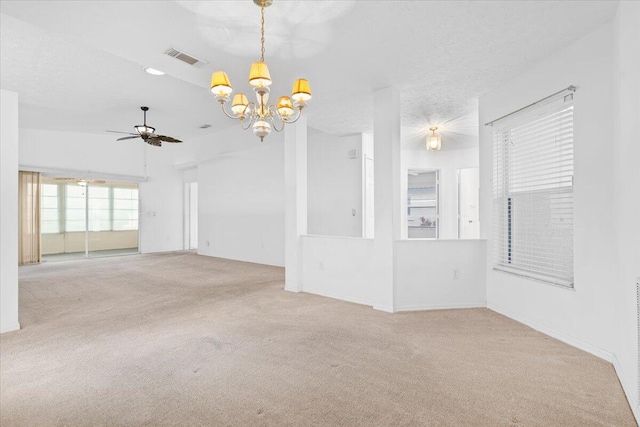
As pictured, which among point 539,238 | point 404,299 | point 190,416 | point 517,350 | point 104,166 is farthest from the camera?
point 104,166

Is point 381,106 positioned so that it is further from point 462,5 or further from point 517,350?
point 517,350

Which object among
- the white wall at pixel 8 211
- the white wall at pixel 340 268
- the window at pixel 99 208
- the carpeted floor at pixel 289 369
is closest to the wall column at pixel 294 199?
the white wall at pixel 340 268

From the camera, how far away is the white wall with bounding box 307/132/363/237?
652 centimetres

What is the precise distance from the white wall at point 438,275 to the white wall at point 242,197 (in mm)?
3781

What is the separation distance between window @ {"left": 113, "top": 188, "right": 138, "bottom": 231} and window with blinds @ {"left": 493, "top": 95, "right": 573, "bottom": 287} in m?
10.1

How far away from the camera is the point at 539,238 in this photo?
3.36m

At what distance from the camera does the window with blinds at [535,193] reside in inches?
120

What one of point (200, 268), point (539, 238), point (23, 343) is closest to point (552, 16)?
point (539, 238)

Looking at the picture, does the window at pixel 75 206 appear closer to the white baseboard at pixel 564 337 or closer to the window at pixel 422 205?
the white baseboard at pixel 564 337

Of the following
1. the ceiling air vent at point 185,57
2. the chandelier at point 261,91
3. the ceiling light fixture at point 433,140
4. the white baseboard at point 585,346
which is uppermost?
the ceiling air vent at point 185,57

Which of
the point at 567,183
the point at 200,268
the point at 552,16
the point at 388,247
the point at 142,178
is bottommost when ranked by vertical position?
the point at 200,268

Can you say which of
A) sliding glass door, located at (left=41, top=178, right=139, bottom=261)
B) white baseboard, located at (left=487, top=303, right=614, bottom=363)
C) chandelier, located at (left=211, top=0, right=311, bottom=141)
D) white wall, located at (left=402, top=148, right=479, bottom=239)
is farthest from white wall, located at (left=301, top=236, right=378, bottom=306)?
sliding glass door, located at (left=41, top=178, right=139, bottom=261)

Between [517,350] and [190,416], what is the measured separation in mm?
2698

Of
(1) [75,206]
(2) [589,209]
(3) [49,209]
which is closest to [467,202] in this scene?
(2) [589,209]
